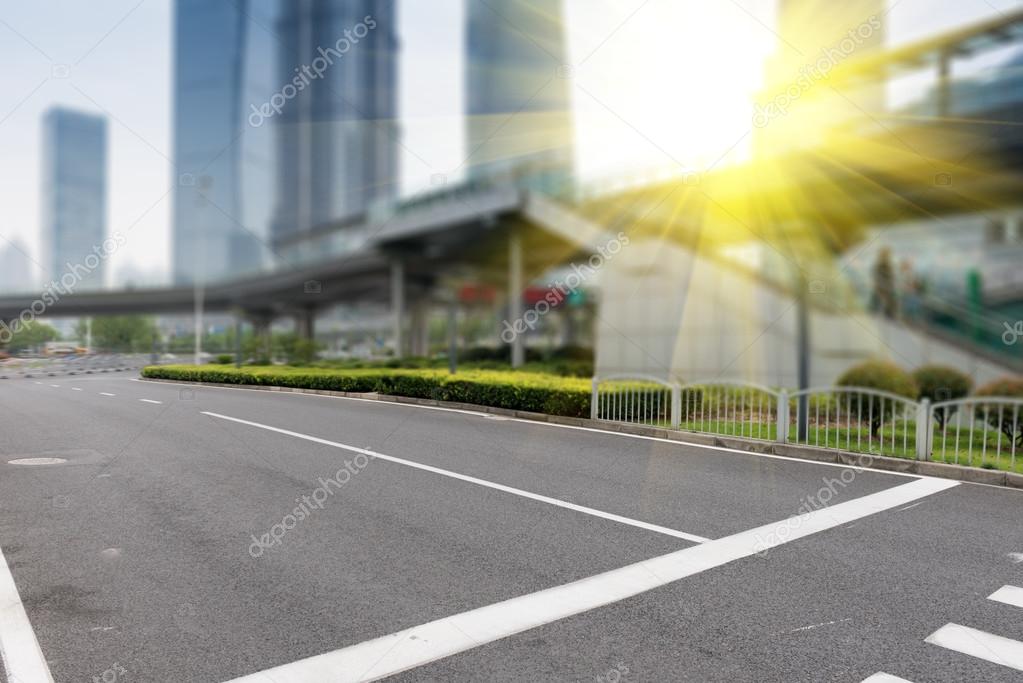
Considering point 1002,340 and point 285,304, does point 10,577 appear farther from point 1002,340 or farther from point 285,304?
point 285,304

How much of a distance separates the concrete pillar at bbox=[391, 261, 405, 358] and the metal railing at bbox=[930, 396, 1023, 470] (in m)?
35.0

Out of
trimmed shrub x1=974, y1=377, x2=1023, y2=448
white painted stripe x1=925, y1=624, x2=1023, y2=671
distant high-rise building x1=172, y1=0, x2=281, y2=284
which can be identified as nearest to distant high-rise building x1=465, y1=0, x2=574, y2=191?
distant high-rise building x1=172, y1=0, x2=281, y2=284

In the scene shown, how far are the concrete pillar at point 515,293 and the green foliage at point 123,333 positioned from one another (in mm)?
18728

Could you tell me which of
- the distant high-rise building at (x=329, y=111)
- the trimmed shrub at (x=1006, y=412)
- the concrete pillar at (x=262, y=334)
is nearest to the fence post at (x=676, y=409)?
the trimmed shrub at (x=1006, y=412)

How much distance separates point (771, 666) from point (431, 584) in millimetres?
2165

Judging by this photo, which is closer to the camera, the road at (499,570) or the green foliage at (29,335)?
the road at (499,570)

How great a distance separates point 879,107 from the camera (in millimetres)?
23062

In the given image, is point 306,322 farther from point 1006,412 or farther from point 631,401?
point 1006,412

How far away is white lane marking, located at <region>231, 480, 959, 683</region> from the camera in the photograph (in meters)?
3.26

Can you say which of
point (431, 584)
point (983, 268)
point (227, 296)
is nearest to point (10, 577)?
point (431, 584)

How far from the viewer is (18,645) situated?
351cm

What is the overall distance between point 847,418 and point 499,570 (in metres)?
9.33

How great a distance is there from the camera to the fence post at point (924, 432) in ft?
29.4

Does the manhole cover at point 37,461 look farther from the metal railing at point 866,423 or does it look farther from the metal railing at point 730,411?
the metal railing at point 866,423
